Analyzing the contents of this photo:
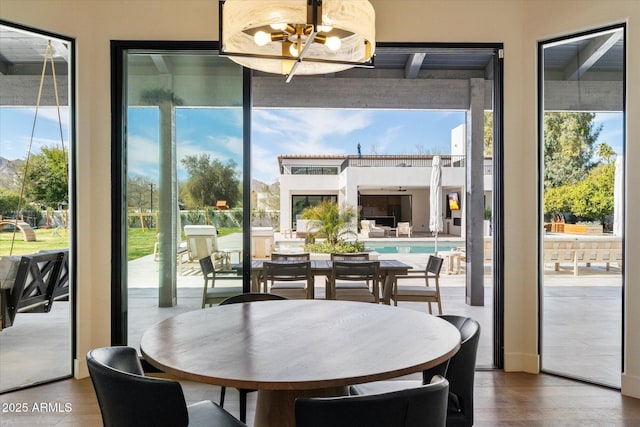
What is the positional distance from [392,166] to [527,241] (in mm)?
11984

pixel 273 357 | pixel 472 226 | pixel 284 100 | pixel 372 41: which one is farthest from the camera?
pixel 284 100

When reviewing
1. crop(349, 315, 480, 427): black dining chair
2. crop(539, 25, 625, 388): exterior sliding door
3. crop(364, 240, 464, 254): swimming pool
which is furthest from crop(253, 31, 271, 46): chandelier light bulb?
crop(364, 240, 464, 254): swimming pool

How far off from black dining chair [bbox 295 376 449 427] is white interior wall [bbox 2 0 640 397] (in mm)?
2713

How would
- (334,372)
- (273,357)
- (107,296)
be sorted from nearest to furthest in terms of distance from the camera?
(334,372), (273,357), (107,296)

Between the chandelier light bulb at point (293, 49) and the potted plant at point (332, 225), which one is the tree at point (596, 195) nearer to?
the chandelier light bulb at point (293, 49)

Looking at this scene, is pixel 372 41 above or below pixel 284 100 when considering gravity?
below

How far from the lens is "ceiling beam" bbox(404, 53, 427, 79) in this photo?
5905mm

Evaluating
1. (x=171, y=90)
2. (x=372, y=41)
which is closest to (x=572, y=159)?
(x=372, y=41)

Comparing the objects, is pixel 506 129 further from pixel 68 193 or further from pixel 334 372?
pixel 68 193

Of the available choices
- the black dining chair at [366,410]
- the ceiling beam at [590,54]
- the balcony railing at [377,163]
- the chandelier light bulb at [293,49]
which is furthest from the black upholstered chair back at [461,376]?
the balcony railing at [377,163]

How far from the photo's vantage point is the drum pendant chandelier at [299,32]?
178 cm

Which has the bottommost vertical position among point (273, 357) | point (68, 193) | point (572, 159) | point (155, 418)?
point (155, 418)

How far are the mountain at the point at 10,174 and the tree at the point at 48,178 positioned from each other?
61 mm

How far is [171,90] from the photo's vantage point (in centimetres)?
363
